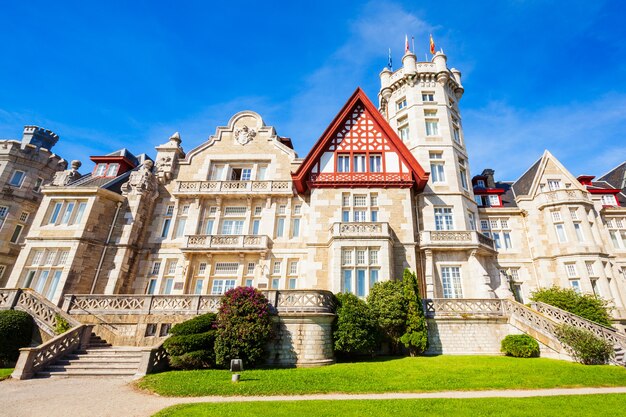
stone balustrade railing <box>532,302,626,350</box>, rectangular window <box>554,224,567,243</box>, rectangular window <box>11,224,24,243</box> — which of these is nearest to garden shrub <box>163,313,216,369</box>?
stone balustrade railing <box>532,302,626,350</box>

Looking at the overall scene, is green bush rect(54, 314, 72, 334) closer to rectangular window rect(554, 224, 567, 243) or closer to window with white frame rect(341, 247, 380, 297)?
window with white frame rect(341, 247, 380, 297)

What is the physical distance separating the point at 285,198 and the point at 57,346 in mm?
15501

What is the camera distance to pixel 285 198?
23594 mm

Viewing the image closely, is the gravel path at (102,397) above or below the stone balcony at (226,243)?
below

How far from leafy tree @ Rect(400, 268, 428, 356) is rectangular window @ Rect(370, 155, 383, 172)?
9.70 m

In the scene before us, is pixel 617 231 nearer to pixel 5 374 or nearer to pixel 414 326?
pixel 414 326

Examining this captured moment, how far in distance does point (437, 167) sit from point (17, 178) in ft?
119

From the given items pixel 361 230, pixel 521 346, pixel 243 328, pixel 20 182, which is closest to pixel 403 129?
pixel 361 230

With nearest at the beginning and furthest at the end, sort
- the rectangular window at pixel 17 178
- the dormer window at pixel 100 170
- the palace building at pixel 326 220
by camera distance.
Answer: the palace building at pixel 326 220, the rectangular window at pixel 17 178, the dormer window at pixel 100 170

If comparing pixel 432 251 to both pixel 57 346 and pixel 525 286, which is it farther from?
pixel 57 346

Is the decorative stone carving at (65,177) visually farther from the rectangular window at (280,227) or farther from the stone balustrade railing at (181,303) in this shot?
the rectangular window at (280,227)

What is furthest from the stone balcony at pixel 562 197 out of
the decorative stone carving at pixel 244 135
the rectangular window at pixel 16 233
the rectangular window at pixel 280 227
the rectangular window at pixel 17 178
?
the rectangular window at pixel 17 178

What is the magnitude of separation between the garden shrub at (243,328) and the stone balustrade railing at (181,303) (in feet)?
3.61

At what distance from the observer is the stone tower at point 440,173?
20.5 meters
